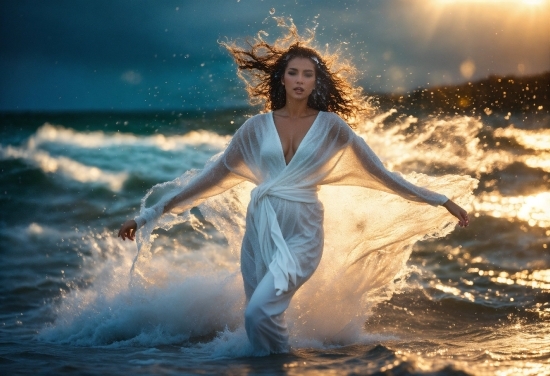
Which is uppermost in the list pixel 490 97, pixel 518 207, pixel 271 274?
pixel 490 97

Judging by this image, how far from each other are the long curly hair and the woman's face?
0.07 meters

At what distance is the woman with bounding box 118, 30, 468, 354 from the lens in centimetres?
530

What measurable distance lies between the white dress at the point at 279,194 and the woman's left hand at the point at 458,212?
6cm

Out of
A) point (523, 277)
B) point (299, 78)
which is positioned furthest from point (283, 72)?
point (523, 277)

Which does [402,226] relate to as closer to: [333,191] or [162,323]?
[333,191]

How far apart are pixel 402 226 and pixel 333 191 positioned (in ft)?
2.04

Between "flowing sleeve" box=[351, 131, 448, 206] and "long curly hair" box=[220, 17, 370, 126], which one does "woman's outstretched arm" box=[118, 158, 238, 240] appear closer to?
"long curly hair" box=[220, 17, 370, 126]

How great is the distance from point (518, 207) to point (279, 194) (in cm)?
731

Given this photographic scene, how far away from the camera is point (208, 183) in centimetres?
614

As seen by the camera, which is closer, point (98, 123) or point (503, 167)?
point (503, 167)

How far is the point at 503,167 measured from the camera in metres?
14.1

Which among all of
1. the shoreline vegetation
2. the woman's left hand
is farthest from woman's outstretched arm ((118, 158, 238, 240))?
the shoreline vegetation

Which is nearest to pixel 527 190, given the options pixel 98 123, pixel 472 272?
pixel 472 272

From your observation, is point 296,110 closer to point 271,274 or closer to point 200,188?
point 200,188
